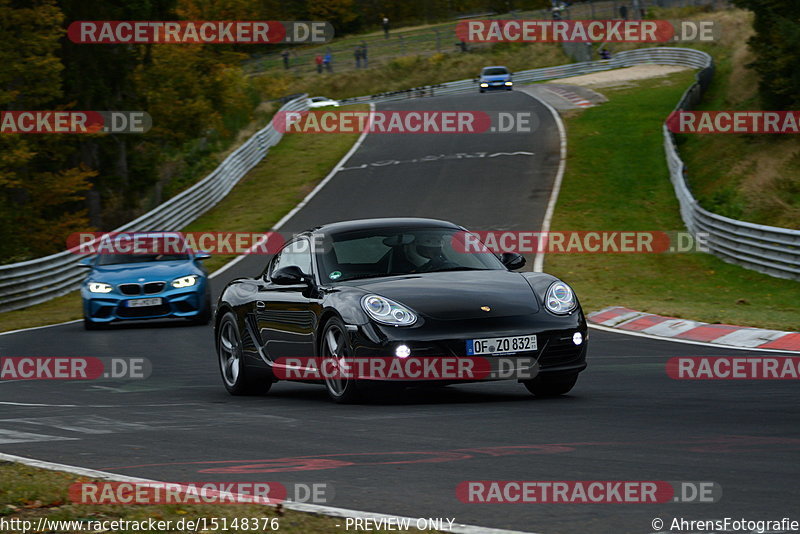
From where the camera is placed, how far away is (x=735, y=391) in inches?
379

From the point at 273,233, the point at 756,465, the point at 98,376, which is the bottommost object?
the point at 273,233

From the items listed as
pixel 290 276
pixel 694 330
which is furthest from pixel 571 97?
pixel 290 276

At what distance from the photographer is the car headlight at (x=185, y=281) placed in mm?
19688

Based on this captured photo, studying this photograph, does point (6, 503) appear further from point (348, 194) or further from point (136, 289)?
point (348, 194)

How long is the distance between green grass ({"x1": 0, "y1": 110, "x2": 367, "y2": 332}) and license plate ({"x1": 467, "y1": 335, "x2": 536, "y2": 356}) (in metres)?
16.1

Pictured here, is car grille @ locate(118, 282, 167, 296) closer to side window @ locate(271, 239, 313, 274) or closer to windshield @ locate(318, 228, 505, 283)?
side window @ locate(271, 239, 313, 274)

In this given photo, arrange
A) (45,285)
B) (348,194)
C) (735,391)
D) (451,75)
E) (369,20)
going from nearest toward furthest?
(735,391), (45,285), (348,194), (451,75), (369,20)

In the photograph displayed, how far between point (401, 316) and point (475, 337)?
56 centimetres

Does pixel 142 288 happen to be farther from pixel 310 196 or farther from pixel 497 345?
pixel 310 196

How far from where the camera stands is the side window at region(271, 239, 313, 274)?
34.9 feet

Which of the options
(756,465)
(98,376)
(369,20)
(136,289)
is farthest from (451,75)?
Answer: (756,465)

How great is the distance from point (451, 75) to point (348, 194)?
47.1 metres

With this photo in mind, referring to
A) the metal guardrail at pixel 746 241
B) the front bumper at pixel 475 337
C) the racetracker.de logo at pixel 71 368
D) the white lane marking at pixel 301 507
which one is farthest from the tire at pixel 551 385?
the metal guardrail at pixel 746 241

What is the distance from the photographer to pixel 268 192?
42031 millimetres
